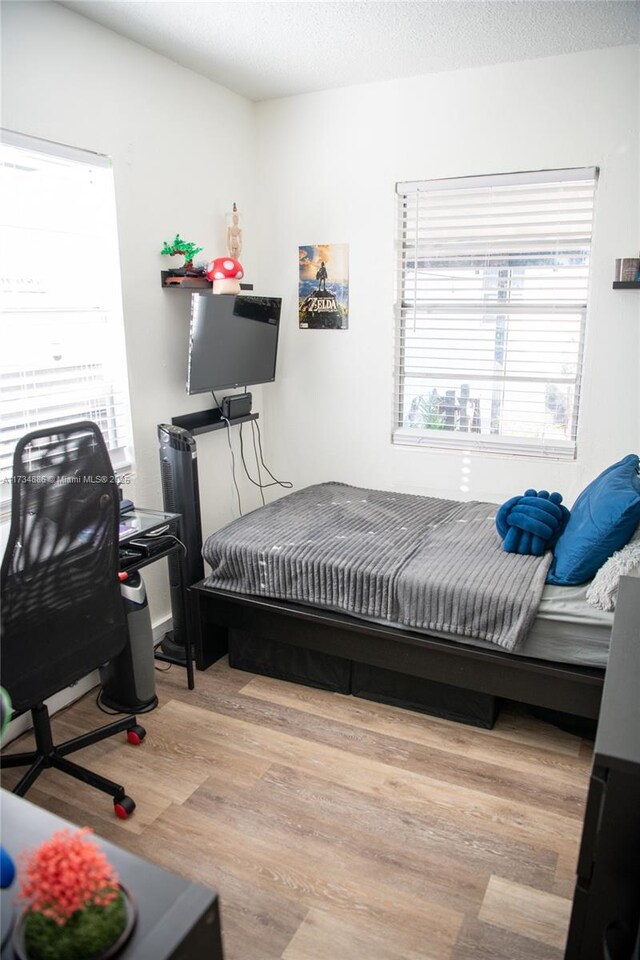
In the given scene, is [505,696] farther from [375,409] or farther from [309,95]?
[309,95]

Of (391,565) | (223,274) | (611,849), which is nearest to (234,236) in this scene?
(223,274)

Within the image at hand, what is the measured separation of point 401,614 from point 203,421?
151cm

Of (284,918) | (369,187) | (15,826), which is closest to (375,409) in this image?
(369,187)

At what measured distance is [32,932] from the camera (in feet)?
2.67

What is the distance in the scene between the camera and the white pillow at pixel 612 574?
2.20 meters

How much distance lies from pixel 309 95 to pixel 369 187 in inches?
22.9

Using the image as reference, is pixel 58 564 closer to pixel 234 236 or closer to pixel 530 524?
pixel 530 524

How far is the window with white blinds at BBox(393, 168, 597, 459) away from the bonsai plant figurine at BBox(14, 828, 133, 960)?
296 centimetres

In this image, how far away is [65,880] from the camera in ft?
2.67

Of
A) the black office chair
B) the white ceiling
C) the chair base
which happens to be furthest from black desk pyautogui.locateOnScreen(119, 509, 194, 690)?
the white ceiling

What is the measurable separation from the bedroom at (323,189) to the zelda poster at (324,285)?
57 millimetres

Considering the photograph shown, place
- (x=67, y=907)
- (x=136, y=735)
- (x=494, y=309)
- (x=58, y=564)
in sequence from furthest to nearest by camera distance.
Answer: (x=494, y=309)
(x=136, y=735)
(x=58, y=564)
(x=67, y=907)

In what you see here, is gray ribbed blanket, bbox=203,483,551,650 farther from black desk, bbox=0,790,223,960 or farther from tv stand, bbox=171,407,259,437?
black desk, bbox=0,790,223,960

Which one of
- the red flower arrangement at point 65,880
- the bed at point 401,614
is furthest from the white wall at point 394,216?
the red flower arrangement at point 65,880
